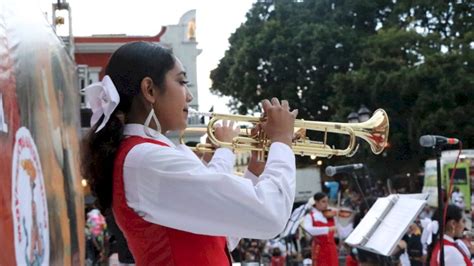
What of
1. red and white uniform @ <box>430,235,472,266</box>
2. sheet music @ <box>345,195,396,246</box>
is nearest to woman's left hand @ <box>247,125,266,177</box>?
red and white uniform @ <box>430,235,472,266</box>

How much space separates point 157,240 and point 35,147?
2308 mm

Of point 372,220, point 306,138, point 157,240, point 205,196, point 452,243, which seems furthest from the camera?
point 372,220

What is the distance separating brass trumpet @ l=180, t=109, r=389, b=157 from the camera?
2816mm

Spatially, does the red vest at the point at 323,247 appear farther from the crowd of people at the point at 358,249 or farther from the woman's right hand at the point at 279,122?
the woman's right hand at the point at 279,122

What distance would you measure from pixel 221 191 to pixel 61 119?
388cm

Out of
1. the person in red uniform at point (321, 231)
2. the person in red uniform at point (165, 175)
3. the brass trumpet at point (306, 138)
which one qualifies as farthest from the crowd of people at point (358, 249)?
the person in red uniform at point (165, 175)

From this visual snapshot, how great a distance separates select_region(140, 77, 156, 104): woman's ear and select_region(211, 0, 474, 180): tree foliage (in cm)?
2085

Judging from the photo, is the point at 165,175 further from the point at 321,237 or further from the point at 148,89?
the point at 321,237

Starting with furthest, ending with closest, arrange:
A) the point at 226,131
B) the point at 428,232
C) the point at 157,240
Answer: the point at 428,232
the point at 226,131
the point at 157,240

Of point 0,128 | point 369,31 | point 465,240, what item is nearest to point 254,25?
point 369,31

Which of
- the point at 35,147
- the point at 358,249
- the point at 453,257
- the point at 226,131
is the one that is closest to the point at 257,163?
the point at 226,131

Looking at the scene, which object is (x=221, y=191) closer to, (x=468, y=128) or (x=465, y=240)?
(x=465, y=240)

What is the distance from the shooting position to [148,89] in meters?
2.30

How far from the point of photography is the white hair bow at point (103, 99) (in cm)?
226
